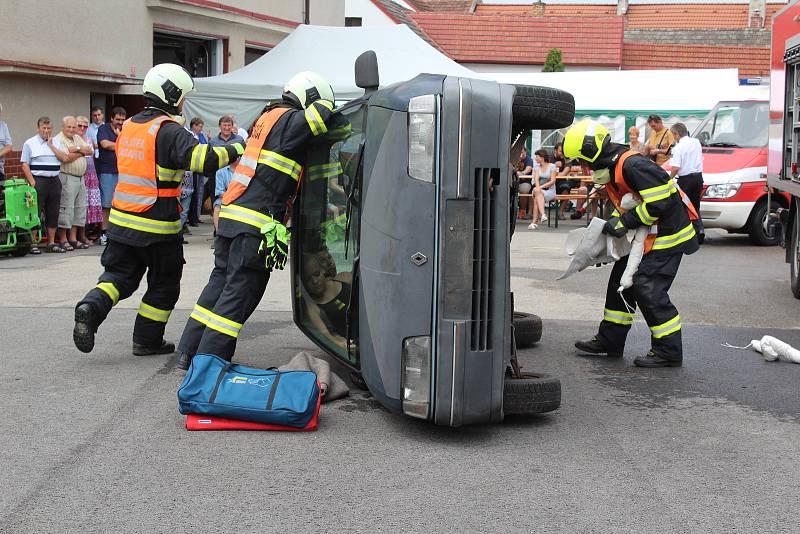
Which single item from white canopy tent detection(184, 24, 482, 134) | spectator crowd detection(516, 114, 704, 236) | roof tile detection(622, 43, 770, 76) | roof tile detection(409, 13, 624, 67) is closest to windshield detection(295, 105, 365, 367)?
spectator crowd detection(516, 114, 704, 236)

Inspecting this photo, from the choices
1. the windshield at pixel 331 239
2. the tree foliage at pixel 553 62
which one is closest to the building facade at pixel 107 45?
the windshield at pixel 331 239

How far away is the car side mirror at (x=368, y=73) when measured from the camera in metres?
5.91

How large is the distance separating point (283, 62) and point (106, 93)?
3.52 m

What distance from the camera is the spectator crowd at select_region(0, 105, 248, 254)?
1384 centimetres

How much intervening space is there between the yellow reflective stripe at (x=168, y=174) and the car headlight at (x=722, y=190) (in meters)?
10.9

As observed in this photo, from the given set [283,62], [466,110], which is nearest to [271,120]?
[466,110]

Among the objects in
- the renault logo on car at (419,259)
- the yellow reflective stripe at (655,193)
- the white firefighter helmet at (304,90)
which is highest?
the white firefighter helmet at (304,90)

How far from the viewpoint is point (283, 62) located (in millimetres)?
17141

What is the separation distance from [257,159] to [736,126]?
40.5ft

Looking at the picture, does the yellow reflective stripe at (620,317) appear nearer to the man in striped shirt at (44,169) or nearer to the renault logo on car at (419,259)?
the renault logo on car at (419,259)

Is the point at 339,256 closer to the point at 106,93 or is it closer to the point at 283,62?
the point at 283,62

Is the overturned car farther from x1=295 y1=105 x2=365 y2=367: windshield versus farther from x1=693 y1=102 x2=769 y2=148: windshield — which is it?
x1=693 y1=102 x2=769 y2=148: windshield

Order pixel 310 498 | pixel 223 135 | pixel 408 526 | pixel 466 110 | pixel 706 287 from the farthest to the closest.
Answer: pixel 223 135 → pixel 706 287 → pixel 466 110 → pixel 310 498 → pixel 408 526

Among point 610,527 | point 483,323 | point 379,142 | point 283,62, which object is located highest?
point 283,62
